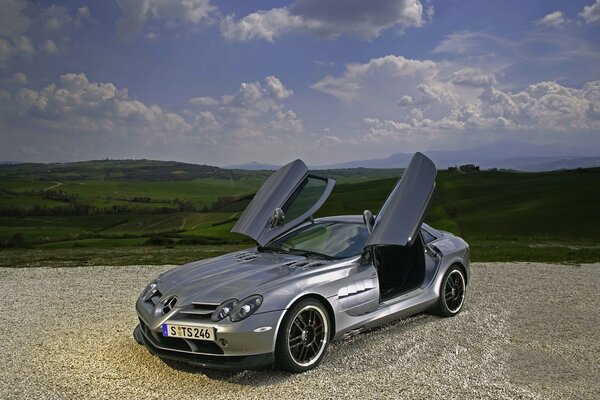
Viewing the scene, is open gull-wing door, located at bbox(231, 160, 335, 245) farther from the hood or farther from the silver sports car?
the hood

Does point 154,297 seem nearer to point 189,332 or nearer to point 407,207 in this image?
point 189,332

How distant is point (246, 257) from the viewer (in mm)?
6707

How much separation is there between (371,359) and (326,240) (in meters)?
1.63

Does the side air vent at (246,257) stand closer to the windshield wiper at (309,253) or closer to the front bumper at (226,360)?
the windshield wiper at (309,253)

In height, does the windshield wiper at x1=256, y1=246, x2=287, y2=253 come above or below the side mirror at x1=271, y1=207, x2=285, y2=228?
below

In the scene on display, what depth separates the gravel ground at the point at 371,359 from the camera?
495cm

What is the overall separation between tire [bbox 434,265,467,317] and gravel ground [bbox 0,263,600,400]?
0.14 meters

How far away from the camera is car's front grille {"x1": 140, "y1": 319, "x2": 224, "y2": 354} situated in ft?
16.4

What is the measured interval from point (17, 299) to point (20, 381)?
529 centimetres

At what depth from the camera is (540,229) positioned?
34.9m

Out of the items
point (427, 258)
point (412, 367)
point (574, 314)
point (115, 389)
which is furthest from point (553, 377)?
point (115, 389)

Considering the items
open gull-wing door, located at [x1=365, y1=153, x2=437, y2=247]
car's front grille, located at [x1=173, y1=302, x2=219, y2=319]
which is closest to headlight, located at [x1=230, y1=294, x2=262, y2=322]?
car's front grille, located at [x1=173, y1=302, x2=219, y2=319]

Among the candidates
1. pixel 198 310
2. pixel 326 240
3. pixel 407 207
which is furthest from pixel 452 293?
pixel 198 310

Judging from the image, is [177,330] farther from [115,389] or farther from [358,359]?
[358,359]
